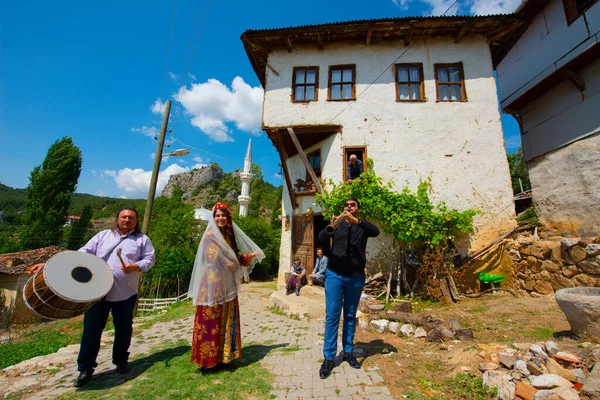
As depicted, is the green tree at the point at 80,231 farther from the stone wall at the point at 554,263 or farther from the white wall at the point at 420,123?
the stone wall at the point at 554,263

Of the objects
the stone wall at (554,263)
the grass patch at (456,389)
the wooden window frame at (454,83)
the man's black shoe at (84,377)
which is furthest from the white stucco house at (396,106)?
the man's black shoe at (84,377)

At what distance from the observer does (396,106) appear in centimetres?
902

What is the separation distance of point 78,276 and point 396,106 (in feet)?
30.5

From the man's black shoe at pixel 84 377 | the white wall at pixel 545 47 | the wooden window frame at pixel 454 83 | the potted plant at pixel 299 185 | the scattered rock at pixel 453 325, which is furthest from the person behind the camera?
the potted plant at pixel 299 185

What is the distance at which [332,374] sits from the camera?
2.92m

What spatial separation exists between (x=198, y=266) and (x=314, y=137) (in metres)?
7.67

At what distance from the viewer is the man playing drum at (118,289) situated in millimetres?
2893

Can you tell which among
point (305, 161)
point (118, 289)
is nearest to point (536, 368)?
point (118, 289)

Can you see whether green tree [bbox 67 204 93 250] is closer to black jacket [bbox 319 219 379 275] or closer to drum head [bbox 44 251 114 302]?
drum head [bbox 44 251 114 302]

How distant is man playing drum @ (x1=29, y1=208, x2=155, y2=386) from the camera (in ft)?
9.49

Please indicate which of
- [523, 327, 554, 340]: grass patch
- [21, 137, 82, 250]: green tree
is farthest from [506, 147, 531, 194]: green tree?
[21, 137, 82, 250]: green tree

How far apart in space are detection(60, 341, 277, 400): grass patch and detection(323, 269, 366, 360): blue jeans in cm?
76

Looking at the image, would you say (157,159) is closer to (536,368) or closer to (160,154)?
(160,154)

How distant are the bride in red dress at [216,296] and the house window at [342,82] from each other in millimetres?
7513
